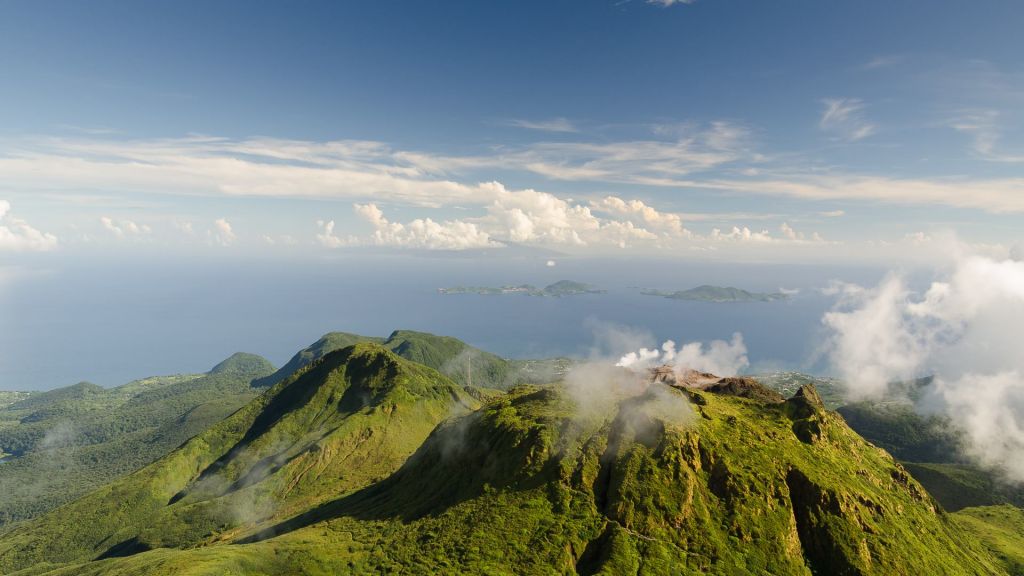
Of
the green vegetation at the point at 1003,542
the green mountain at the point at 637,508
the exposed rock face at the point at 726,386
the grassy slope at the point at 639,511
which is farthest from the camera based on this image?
the exposed rock face at the point at 726,386

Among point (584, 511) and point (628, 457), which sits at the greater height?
point (628, 457)

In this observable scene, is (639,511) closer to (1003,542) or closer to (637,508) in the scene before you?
(637,508)

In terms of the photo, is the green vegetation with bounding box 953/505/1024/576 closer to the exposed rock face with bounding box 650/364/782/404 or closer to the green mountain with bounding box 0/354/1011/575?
the green mountain with bounding box 0/354/1011/575

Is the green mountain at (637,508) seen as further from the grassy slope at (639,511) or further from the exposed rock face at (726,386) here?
the exposed rock face at (726,386)

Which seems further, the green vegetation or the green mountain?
the green vegetation

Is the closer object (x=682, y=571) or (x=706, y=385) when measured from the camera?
(x=682, y=571)

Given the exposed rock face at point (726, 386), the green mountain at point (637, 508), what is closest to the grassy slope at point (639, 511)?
the green mountain at point (637, 508)

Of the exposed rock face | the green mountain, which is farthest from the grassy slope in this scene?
the exposed rock face

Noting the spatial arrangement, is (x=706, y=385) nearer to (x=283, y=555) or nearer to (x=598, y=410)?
(x=598, y=410)

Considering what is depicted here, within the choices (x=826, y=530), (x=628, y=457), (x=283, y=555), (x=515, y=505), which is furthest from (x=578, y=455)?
(x=283, y=555)
